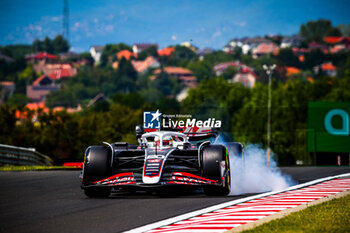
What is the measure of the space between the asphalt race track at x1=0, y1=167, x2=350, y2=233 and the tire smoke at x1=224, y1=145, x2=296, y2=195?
1.77 meters

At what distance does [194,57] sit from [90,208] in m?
174

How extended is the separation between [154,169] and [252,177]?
548 centimetres

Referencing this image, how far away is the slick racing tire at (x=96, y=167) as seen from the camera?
15.6m

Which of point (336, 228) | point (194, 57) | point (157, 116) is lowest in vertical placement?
point (336, 228)

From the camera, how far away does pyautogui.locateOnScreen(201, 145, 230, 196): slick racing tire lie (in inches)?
611

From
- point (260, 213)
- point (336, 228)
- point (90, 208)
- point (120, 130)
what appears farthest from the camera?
point (120, 130)

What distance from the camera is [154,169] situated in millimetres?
15227

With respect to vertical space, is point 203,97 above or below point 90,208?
above

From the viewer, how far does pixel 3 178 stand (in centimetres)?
2142

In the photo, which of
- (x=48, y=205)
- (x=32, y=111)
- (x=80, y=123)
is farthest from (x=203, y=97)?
(x=48, y=205)

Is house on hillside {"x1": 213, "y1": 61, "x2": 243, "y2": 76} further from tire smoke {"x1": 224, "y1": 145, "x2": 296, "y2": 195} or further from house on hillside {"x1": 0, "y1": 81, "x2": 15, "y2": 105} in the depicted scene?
tire smoke {"x1": 224, "y1": 145, "x2": 296, "y2": 195}

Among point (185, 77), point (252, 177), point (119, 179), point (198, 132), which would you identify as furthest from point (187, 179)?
point (185, 77)

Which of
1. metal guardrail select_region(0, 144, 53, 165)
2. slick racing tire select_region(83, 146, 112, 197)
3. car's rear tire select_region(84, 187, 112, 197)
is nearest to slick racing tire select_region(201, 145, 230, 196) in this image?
slick racing tire select_region(83, 146, 112, 197)

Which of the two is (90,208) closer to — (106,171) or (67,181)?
(106,171)
